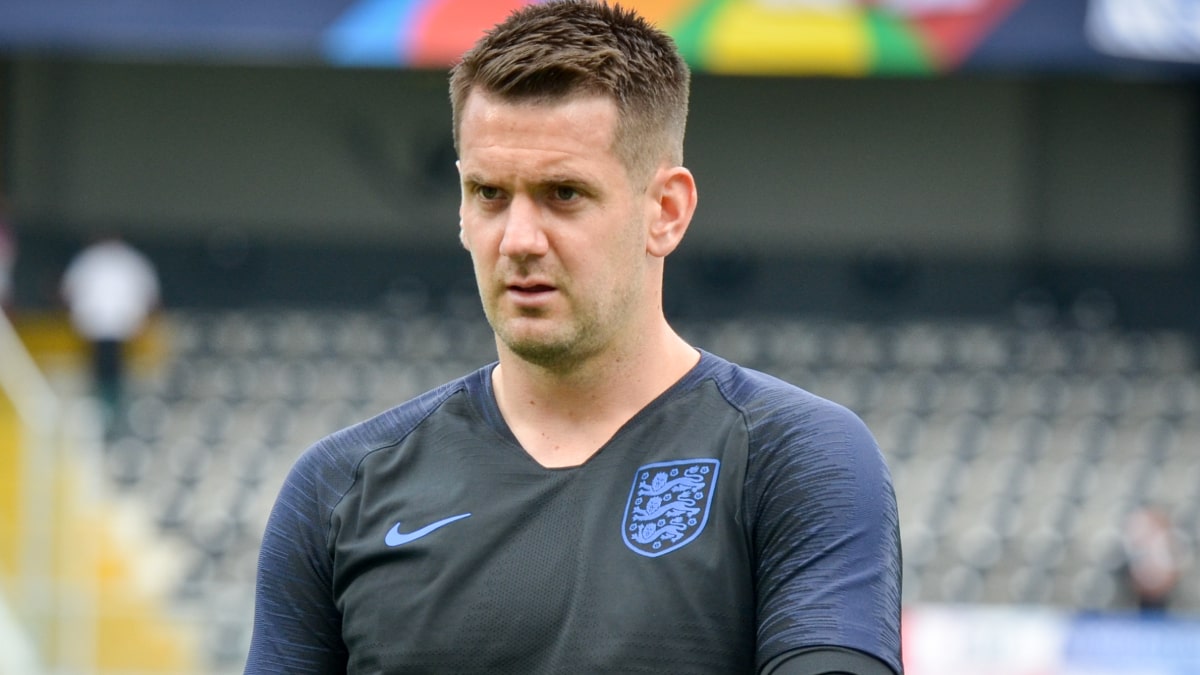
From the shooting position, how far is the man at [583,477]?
Answer: 1.94 m

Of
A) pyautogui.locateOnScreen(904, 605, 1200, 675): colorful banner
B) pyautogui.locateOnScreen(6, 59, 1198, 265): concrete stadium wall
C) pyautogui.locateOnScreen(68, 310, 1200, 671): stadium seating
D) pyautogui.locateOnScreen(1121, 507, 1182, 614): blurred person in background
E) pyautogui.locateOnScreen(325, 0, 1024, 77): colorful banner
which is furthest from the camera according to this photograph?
pyautogui.locateOnScreen(6, 59, 1198, 265): concrete stadium wall

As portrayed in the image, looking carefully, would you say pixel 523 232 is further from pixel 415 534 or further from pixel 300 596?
pixel 300 596

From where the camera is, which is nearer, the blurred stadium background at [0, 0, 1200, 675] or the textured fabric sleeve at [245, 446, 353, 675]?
the textured fabric sleeve at [245, 446, 353, 675]

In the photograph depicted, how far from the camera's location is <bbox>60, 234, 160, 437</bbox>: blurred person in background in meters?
13.1

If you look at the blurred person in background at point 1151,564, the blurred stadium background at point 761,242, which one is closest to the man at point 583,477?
the blurred stadium background at point 761,242

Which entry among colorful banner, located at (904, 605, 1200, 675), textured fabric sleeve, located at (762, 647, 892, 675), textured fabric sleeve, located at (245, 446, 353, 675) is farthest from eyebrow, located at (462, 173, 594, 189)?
colorful banner, located at (904, 605, 1200, 675)

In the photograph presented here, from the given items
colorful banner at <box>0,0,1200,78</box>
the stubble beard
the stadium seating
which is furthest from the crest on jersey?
colorful banner at <box>0,0,1200,78</box>

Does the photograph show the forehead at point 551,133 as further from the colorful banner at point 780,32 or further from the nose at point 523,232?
the colorful banner at point 780,32

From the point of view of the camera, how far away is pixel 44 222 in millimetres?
15336

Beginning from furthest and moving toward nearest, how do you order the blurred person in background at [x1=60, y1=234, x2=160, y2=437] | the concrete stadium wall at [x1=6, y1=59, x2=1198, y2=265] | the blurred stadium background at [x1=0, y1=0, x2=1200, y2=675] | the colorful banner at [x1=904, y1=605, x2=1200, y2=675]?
the concrete stadium wall at [x1=6, y1=59, x2=1198, y2=265]
the blurred person in background at [x1=60, y1=234, x2=160, y2=437]
the blurred stadium background at [x1=0, y1=0, x2=1200, y2=675]
the colorful banner at [x1=904, y1=605, x2=1200, y2=675]

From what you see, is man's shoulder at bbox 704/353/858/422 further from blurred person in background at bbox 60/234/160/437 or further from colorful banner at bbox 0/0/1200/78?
blurred person in background at bbox 60/234/160/437

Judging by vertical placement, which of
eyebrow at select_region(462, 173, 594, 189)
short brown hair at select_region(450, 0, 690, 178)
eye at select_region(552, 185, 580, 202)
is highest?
short brown hair at select_region(450, 0, 690, 178)

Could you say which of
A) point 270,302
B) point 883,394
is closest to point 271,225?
point 270,302

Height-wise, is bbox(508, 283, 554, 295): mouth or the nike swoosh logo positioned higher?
bbox(508, 283, 554, 295): mouth
